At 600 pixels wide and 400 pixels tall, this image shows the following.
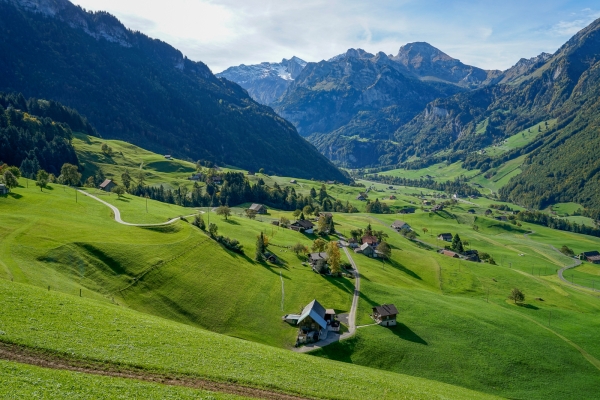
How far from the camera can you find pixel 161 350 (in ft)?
141

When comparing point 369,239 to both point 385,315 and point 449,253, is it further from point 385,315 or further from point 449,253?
point 385,315

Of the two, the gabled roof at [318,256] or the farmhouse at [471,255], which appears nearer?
the gabled roof at [318,256]

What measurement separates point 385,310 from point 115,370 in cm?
6126

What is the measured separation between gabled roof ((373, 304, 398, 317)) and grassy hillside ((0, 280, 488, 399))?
2887 centimetres

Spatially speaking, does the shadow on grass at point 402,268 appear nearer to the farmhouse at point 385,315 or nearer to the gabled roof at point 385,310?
the gabled roof at point 385,310

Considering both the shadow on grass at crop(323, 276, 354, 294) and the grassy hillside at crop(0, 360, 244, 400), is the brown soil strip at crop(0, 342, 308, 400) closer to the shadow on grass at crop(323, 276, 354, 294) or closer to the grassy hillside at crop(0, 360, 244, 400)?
the grassy hillside at crop(0, 360, 244, 400)

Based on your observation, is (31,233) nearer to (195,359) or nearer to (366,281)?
(195,359)

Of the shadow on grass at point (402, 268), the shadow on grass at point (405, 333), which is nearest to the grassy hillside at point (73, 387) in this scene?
the shadow on grass at point (405, 333)

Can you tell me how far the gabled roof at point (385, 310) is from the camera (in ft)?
275

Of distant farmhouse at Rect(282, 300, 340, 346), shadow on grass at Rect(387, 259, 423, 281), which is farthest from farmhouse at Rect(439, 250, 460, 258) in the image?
distant farmhouse at Rect(282, 300, 340, 346)

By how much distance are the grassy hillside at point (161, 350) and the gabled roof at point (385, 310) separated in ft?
94.7

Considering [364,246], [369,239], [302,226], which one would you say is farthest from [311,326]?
[302,226]

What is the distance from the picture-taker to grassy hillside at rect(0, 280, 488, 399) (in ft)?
127

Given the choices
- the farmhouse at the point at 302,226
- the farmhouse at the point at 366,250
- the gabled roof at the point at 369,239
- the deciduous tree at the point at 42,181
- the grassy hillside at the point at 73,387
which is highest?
the deciduous tree at the point at 42,181
